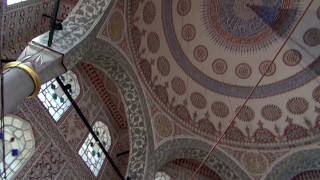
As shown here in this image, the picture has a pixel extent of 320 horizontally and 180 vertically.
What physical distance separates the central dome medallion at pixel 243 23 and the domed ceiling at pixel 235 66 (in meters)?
0.02

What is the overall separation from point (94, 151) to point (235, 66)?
14.2 feet

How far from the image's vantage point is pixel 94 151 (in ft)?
25.3

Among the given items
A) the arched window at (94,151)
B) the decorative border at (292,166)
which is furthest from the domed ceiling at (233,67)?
the arched window at (94,151)

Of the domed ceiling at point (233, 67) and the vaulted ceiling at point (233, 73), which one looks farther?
the domed ceiling at point (233, 67)

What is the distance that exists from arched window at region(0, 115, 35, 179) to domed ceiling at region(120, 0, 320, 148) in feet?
9.72

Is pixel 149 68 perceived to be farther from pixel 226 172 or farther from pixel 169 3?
→ pixel 226 172

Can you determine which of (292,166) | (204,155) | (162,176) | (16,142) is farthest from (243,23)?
(16,142)

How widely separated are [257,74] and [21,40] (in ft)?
19.2

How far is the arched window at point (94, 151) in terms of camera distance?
7.36 meters

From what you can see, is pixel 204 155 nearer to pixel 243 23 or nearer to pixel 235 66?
pixel 235 66

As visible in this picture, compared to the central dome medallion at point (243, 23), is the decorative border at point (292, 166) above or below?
below

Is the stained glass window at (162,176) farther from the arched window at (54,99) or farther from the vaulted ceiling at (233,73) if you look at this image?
the arched window at (54,99)

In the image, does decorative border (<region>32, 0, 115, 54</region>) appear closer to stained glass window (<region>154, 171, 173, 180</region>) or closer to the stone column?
the stone column

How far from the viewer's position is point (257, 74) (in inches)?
371
